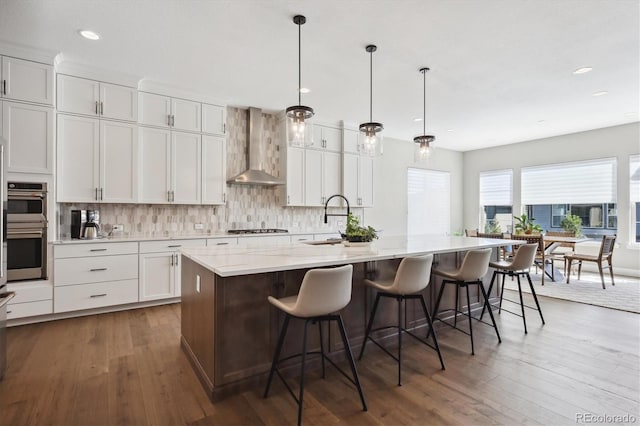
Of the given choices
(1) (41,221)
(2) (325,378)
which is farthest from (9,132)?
(2) (325,378)

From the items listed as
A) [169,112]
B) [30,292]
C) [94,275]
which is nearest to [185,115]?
[169,112]

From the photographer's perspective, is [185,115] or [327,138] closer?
[185,115]

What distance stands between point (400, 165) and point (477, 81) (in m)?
3.31

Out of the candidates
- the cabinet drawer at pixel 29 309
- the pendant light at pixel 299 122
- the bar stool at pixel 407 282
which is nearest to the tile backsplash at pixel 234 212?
the cabinet drawer at pixel 29 309

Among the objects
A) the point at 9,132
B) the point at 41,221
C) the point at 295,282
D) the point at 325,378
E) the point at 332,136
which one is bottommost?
the point at 325,378

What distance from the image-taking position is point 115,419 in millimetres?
1898

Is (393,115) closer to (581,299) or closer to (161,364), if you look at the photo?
(581,299)

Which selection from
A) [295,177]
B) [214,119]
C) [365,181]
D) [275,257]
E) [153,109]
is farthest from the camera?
[365,181]

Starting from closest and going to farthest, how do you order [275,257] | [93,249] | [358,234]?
1. [275,257]
2. [358,234]
3. [93,249]

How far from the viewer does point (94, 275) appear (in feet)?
12.3

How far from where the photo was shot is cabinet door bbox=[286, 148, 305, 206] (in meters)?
5.48

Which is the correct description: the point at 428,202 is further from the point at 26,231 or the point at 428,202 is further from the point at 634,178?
the point at 26,231

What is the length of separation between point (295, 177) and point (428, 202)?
3960 mm

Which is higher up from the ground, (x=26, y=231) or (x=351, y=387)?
(x=26, y=231)
